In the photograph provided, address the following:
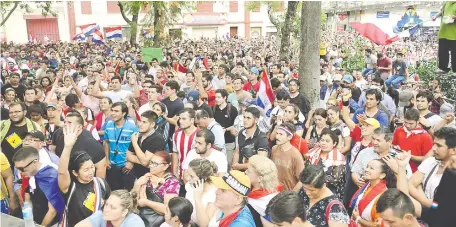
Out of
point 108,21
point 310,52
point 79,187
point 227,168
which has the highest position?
point 108,21

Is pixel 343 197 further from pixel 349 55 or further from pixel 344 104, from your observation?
pixel 349 55

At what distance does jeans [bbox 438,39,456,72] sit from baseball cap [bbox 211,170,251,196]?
520cm

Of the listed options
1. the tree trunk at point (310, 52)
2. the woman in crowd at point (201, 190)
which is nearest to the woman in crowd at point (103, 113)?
the woman in crowd at point (201, 190)

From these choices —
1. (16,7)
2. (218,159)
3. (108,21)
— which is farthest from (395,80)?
(108,21)

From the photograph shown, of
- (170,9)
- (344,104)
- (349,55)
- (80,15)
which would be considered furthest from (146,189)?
(80,15)

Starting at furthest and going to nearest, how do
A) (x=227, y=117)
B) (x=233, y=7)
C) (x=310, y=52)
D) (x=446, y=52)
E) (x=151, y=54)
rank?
1. (x=233, y=7)
2. (x=151, y=54)
3. (x=310, y=52)
4. (x=446, y=52)
5. (x=227, y=117)

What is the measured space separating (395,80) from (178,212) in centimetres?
906

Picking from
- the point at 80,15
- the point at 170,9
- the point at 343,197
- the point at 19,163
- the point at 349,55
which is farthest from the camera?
the point at 80,15

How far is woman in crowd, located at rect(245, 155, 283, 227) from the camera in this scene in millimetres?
3621

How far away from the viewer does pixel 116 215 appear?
3.34 metres

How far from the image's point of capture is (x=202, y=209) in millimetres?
3691

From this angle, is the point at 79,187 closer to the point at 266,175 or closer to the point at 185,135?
the point at 266,175

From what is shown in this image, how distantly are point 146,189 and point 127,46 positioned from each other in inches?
904

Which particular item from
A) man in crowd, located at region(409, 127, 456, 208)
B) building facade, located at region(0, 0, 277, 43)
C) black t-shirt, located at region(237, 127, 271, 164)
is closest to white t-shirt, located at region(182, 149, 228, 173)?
black t-shirt, located at region(237, 127, 271, 164)
